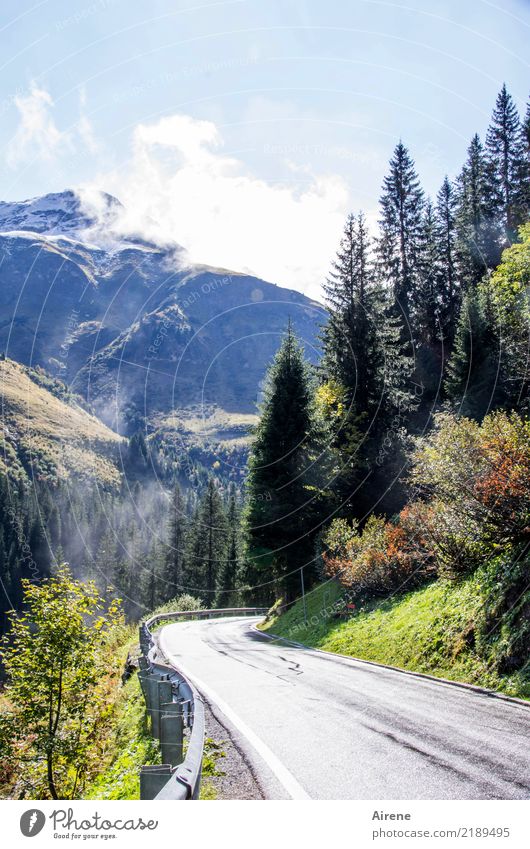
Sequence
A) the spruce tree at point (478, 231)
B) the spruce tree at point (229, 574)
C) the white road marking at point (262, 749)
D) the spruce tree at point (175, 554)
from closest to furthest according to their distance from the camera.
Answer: the white road marking at point (262, 749), the spruce tree at point (478, 231), the spruce tree at point (229, 574), the spruce tree at point (175, 554)

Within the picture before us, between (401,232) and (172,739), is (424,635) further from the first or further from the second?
(401,232)

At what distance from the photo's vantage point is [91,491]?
175 m

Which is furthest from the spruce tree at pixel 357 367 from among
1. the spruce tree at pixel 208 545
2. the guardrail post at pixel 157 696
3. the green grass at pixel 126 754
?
the spruce tree at pixel 208 545

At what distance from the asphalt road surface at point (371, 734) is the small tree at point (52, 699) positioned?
97.7 inches

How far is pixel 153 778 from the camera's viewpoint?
14.3 feet

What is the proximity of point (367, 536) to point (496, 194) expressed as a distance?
146 feet

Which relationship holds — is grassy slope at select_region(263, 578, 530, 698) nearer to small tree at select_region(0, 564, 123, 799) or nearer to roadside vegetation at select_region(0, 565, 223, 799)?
roadside vegetation at select_region(0, 565, 223, 799)
